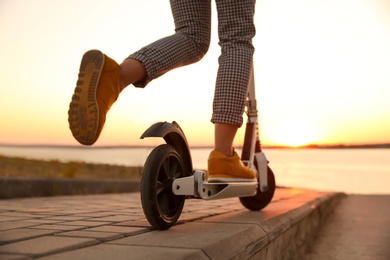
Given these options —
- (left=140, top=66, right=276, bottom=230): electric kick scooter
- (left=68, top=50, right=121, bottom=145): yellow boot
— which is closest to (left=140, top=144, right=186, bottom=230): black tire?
(left=140, top=66, right=276, bottom=230): electric kick scooter

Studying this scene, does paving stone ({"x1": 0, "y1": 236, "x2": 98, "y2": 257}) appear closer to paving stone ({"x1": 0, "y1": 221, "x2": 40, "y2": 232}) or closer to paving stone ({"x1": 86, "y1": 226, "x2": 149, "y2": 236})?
paving stone ({"x1": 86, "y1": 226, "x2": 149, "y2": 236})

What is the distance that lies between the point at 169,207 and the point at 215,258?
0.65m

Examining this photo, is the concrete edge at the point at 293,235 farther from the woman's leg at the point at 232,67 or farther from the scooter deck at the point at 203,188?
the woman's leg at the point at 232,67

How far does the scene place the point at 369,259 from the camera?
3.28 m

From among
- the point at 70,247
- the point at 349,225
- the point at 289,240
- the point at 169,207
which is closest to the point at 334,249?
the point at 289,240

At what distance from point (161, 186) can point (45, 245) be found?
23.5 inches

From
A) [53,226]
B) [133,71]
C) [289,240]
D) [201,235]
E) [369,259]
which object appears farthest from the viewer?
[369,259]

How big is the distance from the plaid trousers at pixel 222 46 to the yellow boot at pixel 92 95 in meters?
0.19

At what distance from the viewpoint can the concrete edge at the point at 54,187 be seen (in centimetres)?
473

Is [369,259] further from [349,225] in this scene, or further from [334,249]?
[349,225]

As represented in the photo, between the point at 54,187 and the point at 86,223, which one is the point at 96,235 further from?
the point at 54,187

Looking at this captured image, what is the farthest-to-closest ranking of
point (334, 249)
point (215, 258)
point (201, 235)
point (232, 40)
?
point (334, 249)
point (232, 40)
point (201, 235)
point (215, 258)

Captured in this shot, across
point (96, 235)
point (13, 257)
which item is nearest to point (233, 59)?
point (96, 235)

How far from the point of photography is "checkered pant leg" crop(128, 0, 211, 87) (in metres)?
2.14
